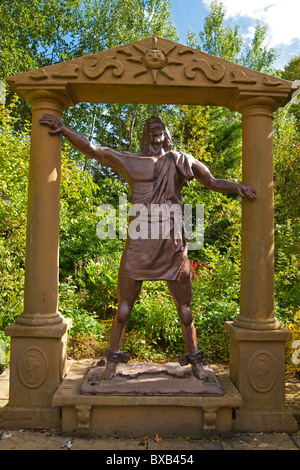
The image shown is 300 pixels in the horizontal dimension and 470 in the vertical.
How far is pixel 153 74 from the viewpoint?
10.5 ft

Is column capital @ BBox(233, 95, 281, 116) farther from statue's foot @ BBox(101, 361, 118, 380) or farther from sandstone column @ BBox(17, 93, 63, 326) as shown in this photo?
statue's foot @ BBox(101, 361, 118, 380)

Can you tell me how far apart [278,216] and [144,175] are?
27.3 feet

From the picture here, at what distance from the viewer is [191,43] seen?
51.7 feet

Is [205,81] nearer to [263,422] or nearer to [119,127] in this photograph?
[263,422]

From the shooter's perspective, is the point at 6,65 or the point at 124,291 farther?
the point at 6,65

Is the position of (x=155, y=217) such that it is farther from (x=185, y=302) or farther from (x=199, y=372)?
(x=199, y=372)

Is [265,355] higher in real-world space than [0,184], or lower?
lower

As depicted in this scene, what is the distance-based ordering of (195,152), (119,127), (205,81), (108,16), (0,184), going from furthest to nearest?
(119,127)
(108,16)
(195,152)
(0,184)
(205,81)

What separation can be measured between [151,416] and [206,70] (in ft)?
10.6

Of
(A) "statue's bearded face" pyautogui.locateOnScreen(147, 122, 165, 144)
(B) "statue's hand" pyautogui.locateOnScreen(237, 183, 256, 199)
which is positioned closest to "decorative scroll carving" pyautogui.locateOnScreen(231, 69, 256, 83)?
(A) "statue's bearded face" pyautogui.locateOnScreen(147, 122, 165, 144)

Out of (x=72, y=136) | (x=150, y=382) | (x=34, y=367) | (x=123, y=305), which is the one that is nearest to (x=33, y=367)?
(x=34, y=367)

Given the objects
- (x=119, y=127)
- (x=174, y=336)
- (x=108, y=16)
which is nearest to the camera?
(x=174, y=336)

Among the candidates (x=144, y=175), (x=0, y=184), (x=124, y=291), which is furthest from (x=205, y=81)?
(x=0, y=184)

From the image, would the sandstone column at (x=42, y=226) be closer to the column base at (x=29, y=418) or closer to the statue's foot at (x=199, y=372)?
the column base at (x=29, y=418)
